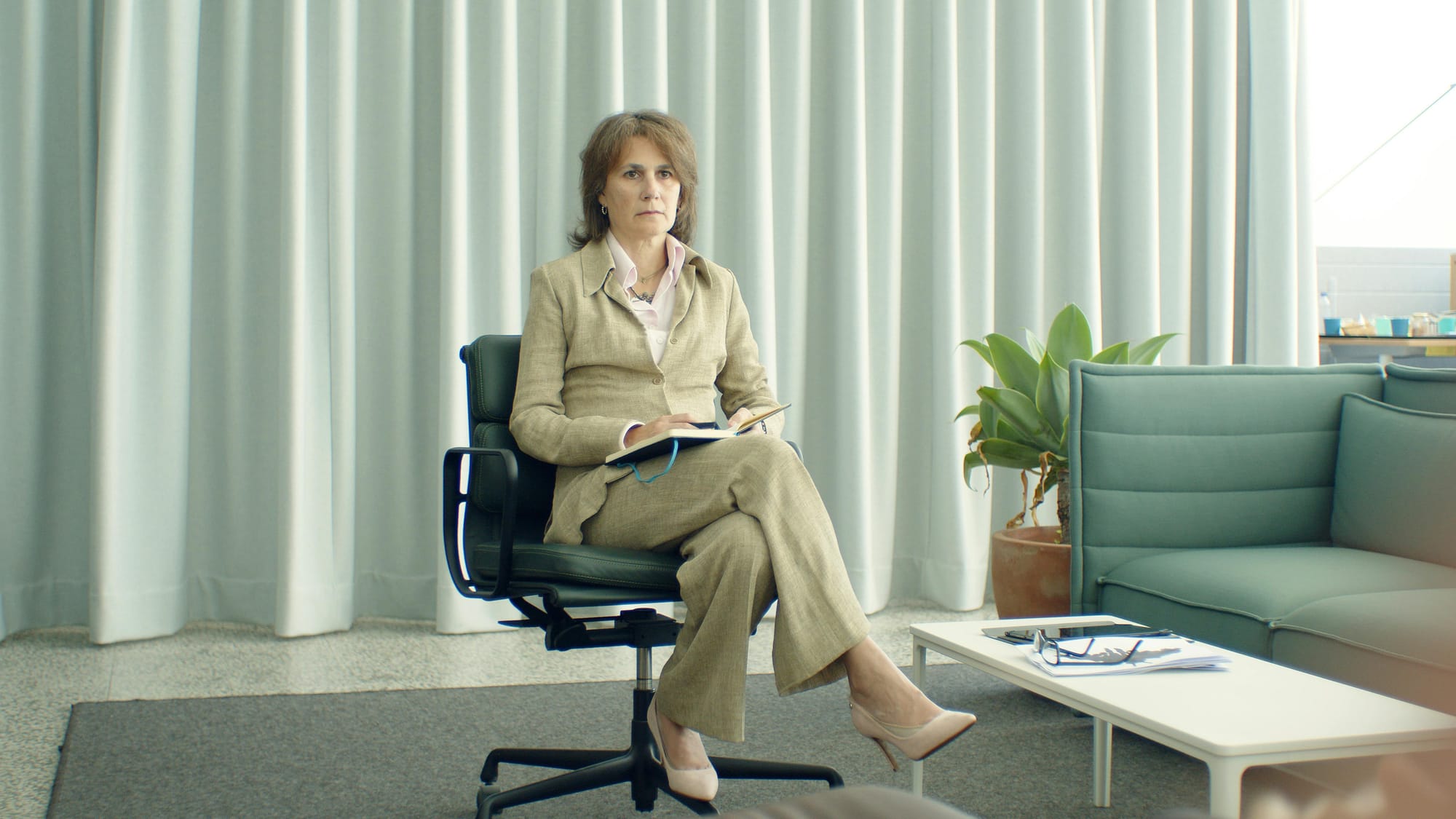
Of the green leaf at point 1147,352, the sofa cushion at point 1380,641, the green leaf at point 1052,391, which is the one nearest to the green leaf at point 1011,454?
the green leaf at point 1052,391

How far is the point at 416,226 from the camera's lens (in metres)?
2.97

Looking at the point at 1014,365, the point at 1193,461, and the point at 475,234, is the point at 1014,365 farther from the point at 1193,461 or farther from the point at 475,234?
the point at 475,234

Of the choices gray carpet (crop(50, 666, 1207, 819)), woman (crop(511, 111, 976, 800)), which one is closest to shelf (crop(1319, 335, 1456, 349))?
gray carpet (crop(50, 666, 1207, 819))

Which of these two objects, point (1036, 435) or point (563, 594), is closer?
point (563, 594)

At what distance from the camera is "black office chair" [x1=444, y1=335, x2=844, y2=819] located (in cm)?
147

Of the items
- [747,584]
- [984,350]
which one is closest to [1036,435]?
[984,350]

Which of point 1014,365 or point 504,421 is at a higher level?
point 1014,365

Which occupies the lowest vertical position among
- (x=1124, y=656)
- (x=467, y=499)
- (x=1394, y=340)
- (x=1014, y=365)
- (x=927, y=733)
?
(x=927, y=733)

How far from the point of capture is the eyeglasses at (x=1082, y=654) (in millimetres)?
1313

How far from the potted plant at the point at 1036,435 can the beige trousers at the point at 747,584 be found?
992 millimetres

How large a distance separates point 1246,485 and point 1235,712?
43.4 inches

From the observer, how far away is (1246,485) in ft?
6.89

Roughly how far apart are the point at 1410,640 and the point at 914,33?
7.74ft

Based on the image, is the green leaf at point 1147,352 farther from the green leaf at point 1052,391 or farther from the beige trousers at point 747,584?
the beige trousers at point 747,584
